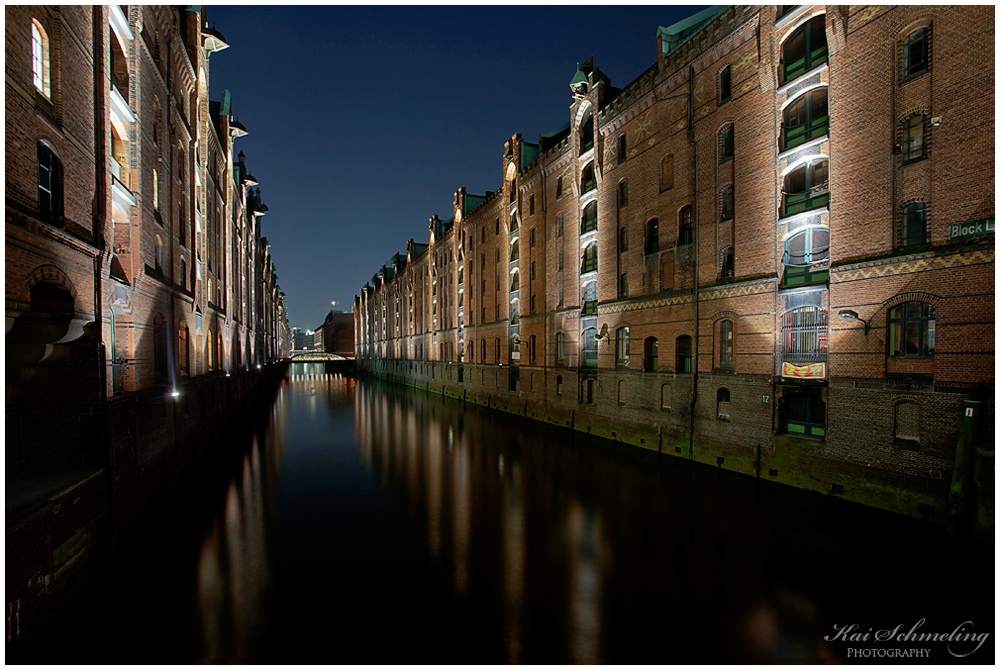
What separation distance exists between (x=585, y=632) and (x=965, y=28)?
14453 mm

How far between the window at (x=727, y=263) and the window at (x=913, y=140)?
16.4 feet

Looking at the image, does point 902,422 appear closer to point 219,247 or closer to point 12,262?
point 12,262

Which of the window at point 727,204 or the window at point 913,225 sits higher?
the window at point 727,204

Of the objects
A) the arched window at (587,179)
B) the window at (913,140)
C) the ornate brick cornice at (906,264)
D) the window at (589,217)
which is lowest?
the ornate brick cornice at (906,264)

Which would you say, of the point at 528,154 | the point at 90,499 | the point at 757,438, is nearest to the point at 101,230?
the point at 90,499

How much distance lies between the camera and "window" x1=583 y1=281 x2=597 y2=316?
22.2 m

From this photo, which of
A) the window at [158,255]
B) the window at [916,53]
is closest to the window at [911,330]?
the window at [916,53]

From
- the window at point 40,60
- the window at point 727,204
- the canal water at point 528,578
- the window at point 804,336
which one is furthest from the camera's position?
the window at point 727,204

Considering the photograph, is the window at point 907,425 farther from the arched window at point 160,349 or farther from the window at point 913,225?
the arched window at point 160,349

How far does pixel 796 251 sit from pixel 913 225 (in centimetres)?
285

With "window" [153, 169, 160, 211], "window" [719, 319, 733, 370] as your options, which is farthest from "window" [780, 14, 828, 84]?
"window" [153, 169, 160, 211]

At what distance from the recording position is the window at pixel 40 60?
7.51 meters

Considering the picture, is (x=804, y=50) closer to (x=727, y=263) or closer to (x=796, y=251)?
(x=796, y=251)

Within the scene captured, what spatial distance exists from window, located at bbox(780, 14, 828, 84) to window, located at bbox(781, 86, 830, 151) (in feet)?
2.27
